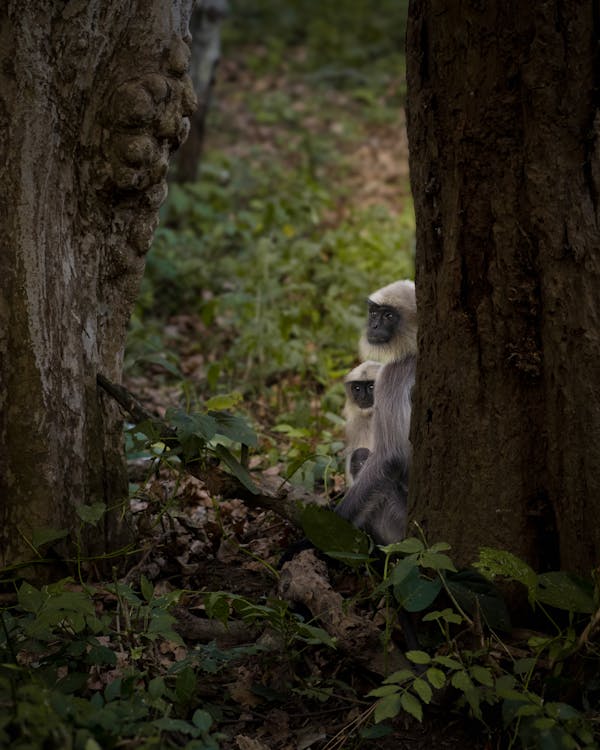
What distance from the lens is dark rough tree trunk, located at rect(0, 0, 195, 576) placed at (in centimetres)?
383

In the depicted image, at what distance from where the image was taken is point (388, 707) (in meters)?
3.00

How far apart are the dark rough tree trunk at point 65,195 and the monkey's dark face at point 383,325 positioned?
153 cm

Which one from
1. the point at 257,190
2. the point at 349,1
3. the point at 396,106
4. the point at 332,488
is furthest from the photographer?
the point at 349,1

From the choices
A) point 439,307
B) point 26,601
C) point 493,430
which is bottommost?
point 26,601

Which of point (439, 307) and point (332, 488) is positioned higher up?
point (439, 307)

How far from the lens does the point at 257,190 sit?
11203 mm

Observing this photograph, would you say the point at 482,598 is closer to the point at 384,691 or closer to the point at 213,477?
the point at 384,691

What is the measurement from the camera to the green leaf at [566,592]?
10.1ft

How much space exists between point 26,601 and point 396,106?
12.2 meters

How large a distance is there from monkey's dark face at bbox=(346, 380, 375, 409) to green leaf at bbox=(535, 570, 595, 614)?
2.32 metres

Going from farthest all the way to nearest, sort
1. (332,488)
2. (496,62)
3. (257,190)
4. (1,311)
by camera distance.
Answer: (257,190)
(332,488)
(1,311)
(496,62)

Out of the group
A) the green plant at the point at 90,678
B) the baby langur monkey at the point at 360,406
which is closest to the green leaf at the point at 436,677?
the green plant at the point at 90,678

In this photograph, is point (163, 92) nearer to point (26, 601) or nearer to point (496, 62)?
point (496, 62)

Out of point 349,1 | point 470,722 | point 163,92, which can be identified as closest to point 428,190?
point 163,92
